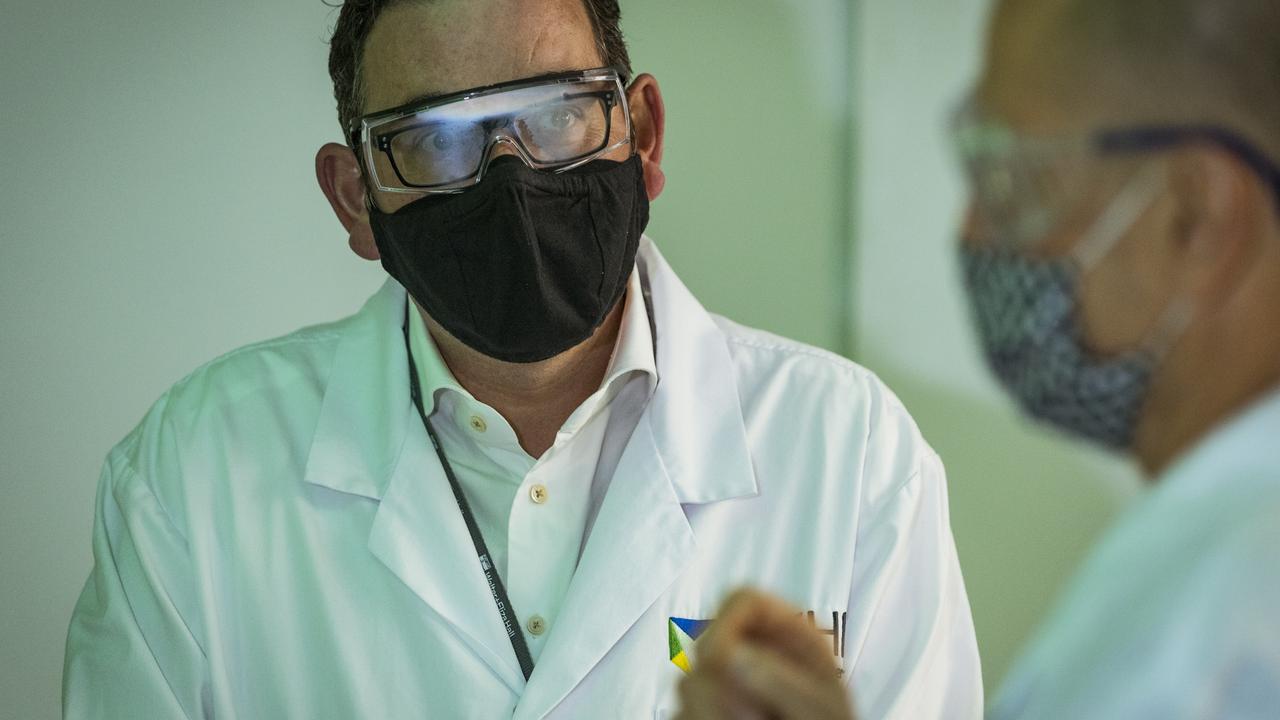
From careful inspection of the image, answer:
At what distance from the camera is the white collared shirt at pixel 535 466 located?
58.1 inches

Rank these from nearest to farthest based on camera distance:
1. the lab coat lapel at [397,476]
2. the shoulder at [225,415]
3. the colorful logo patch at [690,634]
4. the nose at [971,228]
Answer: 1. the nose at [971,228]
2. the colorful logo patch at [690,634]
3. the lab coat lapel at [397,476]
4. the shoulder at [225,415]

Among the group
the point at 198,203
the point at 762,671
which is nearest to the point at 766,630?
the point at 762,671

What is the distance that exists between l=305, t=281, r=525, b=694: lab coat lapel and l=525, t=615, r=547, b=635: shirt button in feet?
0.11

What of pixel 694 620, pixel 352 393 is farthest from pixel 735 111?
pixel 694 620

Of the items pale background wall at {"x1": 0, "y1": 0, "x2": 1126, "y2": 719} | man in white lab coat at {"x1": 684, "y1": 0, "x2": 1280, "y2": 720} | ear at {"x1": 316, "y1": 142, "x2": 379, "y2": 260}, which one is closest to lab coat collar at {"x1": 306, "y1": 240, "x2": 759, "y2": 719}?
ear at {"x1": 316, "y1": 142, "x2": 379, "y2": 260}

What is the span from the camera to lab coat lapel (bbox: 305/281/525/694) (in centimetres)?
145

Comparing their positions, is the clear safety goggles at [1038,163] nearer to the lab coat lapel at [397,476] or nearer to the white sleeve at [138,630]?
the lab coat lapel at [397,476]

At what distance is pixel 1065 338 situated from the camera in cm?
66

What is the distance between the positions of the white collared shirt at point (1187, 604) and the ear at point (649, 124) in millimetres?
998

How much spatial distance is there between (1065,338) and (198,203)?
1.78 m

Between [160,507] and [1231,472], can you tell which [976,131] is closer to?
[1231,472]

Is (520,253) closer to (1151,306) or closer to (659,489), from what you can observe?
(659,489)

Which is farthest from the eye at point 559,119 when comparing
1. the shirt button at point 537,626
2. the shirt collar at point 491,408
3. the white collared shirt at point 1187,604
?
the white collared shirt at point 1187,604

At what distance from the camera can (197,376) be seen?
1688 mm
